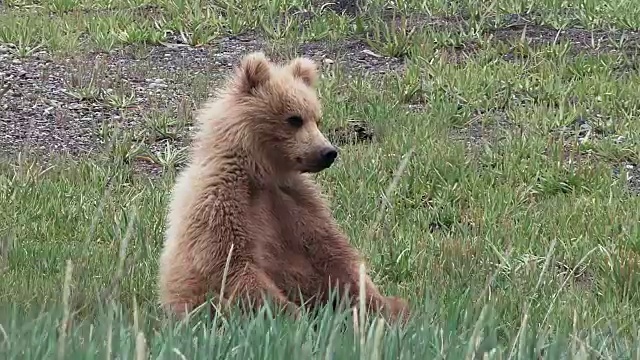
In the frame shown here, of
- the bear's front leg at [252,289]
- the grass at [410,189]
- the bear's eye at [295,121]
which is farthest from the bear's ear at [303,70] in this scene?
the bear's front leg at [252,289]

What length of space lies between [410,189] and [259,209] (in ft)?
7.59

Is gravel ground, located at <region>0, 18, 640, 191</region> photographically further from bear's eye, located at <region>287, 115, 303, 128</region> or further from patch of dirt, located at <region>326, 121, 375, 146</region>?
bear's eye, located at <region>287, 115, 303, 128</region>

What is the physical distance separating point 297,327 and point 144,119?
4.84 metres

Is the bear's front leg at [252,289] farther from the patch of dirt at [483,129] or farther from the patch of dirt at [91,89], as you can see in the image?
the patch of dirt at [91,89]

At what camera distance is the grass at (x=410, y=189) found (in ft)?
8.34

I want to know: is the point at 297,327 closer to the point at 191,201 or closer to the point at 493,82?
the point at 191,201

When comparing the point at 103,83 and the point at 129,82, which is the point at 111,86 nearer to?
the point at 103,83

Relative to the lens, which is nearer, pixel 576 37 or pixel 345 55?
pixel 345 55

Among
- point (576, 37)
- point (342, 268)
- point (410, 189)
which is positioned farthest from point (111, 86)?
point (342, 268)

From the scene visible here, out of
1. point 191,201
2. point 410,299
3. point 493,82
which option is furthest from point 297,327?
point 493,82

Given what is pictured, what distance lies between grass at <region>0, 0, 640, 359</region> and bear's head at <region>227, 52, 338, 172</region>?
1.47 ft

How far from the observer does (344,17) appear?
30.5 feet

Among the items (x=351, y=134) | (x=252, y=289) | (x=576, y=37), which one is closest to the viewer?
(x=252, y=289)

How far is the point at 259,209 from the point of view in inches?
150
